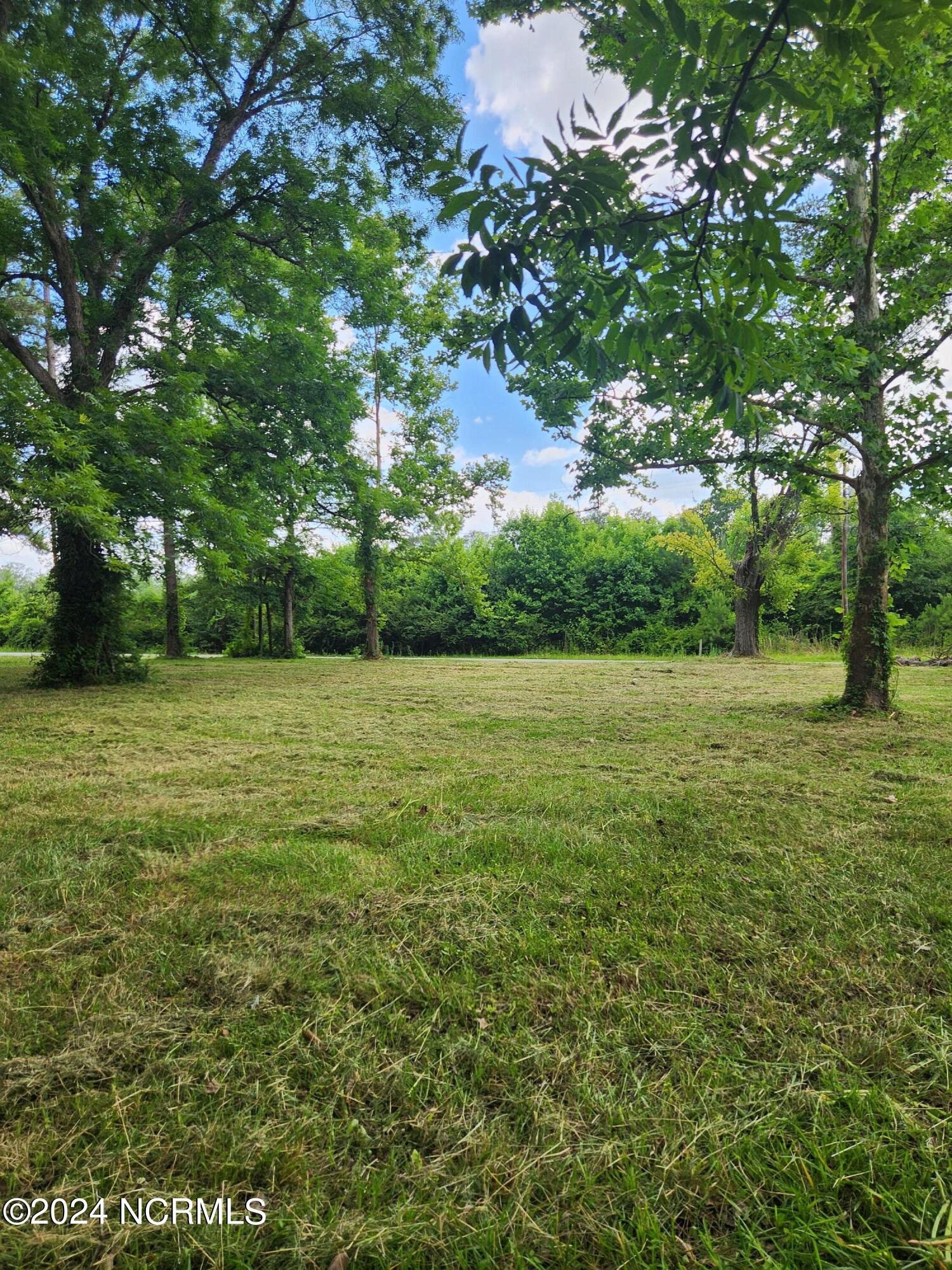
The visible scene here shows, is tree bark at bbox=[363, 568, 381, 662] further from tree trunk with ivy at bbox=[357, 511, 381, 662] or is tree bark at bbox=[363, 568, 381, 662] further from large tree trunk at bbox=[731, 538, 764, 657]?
large tree trunk at bbox=[731, 538, 764, 657]

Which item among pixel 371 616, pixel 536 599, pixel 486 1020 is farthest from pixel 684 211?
pixel 536 599

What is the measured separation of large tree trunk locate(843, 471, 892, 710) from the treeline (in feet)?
36.3

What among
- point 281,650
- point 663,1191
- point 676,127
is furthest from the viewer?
point 281,650

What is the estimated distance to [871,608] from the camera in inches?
187

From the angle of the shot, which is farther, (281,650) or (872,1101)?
(281,650)

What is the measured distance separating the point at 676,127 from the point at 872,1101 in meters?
2.29

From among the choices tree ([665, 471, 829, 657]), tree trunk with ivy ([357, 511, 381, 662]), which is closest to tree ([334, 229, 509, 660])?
tree trunk with ivy ([357, 511, 381, 662])

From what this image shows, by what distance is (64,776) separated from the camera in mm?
3051

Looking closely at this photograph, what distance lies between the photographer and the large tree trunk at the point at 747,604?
13930mm

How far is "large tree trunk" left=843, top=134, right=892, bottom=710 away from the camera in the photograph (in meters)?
4.33

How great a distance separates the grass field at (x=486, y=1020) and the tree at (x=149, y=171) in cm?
588

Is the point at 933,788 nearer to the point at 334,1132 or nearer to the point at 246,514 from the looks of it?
the point at 334,1132

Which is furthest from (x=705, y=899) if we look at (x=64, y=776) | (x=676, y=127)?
(x=64, y=776)

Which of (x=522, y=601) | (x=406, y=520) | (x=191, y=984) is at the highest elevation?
(x=406, y=520)
